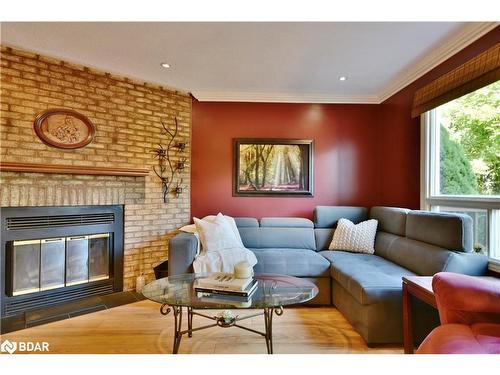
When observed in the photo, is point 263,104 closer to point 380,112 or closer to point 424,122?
point 380,112

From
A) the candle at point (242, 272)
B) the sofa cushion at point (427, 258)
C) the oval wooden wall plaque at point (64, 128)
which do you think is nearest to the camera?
the candle at point (242, 272)

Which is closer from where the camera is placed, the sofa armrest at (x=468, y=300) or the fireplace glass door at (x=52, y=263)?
the sofa armrest at (x=468, y=300)

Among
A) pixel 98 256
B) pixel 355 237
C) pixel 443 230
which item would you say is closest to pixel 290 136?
pixel 355 237

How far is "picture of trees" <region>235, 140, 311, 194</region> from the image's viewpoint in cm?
351

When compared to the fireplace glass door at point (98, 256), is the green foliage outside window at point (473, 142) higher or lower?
higher

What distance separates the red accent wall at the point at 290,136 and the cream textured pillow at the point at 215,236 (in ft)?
2.66

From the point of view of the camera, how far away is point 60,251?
2.60m

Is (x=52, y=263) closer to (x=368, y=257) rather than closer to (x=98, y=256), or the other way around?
(x=98, y=256)

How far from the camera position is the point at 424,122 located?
2.72 m

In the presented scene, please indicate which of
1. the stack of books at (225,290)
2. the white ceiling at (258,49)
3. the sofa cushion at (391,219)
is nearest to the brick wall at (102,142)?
the white ceiling at (258,49)

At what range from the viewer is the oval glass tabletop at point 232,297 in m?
1.57

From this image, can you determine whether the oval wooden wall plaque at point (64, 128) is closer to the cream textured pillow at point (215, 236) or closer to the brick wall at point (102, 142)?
the brick wall at point (102, 142)
